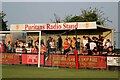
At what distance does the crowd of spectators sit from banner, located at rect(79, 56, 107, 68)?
0.40m

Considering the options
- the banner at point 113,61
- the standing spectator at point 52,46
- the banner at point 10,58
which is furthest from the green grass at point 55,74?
the banner at point 10,58

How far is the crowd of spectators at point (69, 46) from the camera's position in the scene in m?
24.2

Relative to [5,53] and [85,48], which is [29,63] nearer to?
[5,53]

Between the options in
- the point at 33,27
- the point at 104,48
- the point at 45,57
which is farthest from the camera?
the point at 33,27

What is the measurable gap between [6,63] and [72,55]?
5.38 metres

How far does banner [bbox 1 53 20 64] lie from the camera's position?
89.2 feet

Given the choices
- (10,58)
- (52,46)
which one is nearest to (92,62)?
(52,46)

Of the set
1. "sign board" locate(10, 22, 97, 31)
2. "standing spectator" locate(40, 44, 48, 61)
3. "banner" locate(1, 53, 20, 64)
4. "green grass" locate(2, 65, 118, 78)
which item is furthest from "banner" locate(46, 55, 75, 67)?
"sign board" locate(10, 22, 97, 31)

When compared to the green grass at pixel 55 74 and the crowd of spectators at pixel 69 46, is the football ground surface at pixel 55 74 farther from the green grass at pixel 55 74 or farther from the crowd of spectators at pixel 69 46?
the crowd of spectators at pixel 69 46

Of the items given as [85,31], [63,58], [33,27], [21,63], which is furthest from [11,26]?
[63,58]

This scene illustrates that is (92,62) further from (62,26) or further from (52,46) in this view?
(62,26)

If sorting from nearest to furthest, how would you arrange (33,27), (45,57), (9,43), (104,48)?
(104,48), (45,57), (9,43), (33,27)

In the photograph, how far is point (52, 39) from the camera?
26.8 metres

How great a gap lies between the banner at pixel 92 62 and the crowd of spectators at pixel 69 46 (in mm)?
405
